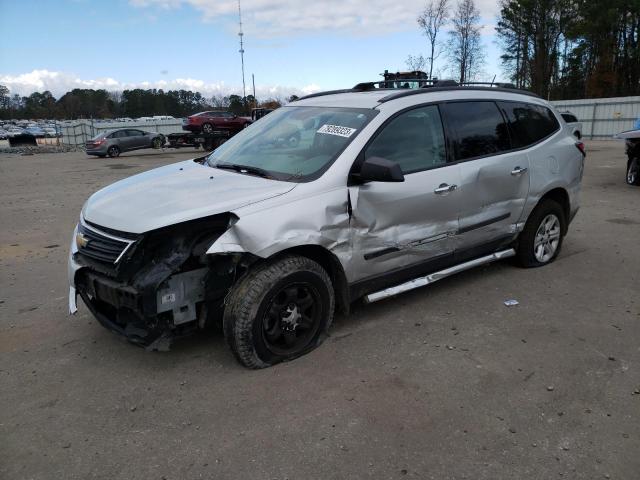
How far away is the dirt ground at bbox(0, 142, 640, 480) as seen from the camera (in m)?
2.53

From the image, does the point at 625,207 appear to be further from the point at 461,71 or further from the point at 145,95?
the point at 145,95

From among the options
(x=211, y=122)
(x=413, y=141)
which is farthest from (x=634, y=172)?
(x=211, y=122)

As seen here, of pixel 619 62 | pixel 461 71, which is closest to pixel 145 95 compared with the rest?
pixel 461 71

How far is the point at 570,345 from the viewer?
144 inches

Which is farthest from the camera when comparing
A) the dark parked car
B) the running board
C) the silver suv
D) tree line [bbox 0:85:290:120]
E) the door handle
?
tree line [bbox 0:85:290:120]

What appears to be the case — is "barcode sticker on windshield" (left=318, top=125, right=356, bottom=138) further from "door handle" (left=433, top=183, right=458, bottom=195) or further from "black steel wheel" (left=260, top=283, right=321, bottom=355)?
"black steel wheel" (left=260, top=283, right=321, bottom=355)

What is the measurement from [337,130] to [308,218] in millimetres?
889

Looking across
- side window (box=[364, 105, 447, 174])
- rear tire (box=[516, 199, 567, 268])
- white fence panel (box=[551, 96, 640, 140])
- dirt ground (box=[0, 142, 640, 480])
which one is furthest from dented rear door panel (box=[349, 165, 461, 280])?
white fence panel (box=[551, 96, 640, 140])

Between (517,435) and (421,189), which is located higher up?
(421,189)

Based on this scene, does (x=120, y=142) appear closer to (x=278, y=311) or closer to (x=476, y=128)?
(x=476, y=128)

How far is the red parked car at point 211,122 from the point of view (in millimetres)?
26203

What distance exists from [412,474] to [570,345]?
6.18 feet

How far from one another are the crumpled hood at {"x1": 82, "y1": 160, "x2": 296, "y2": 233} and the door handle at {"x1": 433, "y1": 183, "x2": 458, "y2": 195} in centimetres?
127

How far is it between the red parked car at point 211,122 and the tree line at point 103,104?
191ft
